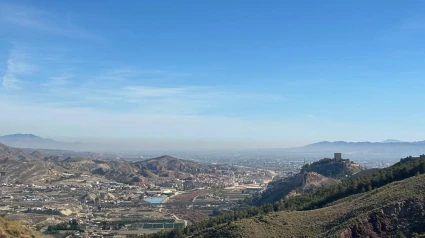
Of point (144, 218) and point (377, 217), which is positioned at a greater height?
point (377, 217)

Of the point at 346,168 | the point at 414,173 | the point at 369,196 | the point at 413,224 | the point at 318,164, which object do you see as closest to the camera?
the point at 413,224

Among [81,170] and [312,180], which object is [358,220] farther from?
[81,170]

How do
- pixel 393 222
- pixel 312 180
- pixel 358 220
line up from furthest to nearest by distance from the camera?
pixel 312 180
pixel 358 220
pixel 393 222

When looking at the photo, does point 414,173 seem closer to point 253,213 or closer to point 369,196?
point 369,196

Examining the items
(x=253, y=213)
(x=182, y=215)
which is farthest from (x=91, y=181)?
(x=253, y=213)

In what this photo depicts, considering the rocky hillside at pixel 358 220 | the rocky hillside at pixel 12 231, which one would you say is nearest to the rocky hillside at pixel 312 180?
the rocky hillside at pixel 358 220

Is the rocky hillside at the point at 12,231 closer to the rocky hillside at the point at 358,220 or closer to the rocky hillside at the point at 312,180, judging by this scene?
the rocky hillside at the point at 358,220

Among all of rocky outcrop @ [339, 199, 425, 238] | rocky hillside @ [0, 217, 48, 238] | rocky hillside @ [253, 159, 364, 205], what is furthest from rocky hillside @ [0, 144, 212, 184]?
rocky outcrop @ [339, 199, 425, 238]

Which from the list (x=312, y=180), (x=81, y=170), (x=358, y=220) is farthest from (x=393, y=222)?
A: (x=81, y=170)

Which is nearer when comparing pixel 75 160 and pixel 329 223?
pixel 329 223
